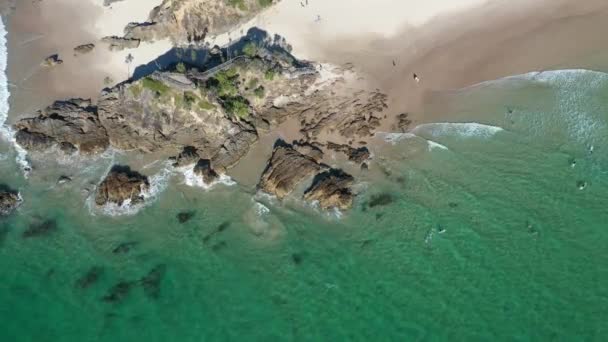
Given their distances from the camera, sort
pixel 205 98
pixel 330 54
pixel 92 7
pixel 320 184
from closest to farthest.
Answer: pixel 320 184, pixel 205 98, pixel 330 54, pixel 92 7

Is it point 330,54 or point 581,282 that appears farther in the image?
point 330,54

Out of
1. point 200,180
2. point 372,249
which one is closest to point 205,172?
point 200,180

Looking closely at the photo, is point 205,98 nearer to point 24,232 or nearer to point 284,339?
point 24,232

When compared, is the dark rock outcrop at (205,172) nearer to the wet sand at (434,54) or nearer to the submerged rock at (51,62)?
the wet sand at (434,54)

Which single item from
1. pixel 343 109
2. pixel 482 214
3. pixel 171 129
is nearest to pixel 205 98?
pixel 171 129

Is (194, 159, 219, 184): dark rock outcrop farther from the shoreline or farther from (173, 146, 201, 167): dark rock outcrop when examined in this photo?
the shoreline

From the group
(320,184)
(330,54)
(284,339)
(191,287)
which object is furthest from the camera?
(330,54)

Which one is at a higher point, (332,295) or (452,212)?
(452,212)
